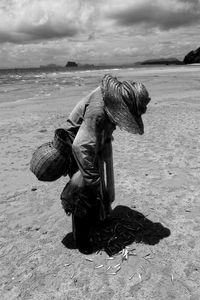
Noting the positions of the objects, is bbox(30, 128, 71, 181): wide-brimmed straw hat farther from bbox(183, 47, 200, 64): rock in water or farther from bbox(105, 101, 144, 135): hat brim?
bbox(183, 47, 200, 64): rock in water

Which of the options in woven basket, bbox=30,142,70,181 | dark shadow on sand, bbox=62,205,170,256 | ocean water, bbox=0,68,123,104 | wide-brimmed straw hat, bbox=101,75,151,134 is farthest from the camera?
ocean water, bbox=0,68,123,104

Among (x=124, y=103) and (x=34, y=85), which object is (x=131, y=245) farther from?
(x=34, y=85)

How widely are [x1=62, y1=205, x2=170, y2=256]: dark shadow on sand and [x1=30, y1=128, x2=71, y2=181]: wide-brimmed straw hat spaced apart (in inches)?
36.5

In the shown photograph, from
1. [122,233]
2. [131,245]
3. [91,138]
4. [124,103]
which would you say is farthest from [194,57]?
[91,138]

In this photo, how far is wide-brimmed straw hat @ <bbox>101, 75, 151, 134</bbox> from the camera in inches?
114

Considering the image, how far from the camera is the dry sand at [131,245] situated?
3.00m

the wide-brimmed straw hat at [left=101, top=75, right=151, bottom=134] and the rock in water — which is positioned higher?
the wide-brimmed straw hat at [left=101, top=75, right=151, bottom=134]

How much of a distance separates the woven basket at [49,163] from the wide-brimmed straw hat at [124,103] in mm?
677

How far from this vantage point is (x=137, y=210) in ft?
14.2

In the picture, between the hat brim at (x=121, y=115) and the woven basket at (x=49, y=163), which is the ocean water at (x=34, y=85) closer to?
the woven basket at (x=49, y=163)

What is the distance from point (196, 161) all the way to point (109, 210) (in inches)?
113

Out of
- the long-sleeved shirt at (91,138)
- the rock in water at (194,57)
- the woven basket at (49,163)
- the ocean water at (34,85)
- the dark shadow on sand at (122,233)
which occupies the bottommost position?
the rock in water at (194,57)

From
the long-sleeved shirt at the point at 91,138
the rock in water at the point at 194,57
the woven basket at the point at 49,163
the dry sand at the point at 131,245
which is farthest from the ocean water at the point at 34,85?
the rock in water at the point at 194,57

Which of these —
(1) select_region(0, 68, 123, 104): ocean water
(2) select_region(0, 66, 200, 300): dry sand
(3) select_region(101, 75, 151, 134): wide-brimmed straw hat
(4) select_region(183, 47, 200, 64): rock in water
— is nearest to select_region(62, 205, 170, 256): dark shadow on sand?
(2) select_region(0, 66, 200, 300): dry sand
